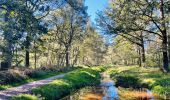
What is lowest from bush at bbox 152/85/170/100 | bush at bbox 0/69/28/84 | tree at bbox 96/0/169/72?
bush at bbox 152/85/170/100

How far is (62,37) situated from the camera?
76.9m

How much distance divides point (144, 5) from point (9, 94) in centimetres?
2489

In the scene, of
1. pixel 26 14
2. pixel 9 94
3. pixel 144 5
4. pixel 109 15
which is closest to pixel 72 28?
pixel 109 15

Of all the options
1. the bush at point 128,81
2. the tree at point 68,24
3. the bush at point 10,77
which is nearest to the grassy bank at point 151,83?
the bush at point 128,81

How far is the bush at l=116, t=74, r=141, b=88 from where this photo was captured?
1383 inches

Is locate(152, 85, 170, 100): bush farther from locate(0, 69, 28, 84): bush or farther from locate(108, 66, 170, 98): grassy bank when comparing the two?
locate(0, 69, 28, 84): bush

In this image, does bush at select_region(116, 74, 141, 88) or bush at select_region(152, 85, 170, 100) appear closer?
bush at select_region(152, 85, 170, 100)

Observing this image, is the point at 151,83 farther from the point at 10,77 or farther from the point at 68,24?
the point at 68,24

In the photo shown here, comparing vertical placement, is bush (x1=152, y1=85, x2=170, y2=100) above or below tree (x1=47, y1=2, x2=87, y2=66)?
below

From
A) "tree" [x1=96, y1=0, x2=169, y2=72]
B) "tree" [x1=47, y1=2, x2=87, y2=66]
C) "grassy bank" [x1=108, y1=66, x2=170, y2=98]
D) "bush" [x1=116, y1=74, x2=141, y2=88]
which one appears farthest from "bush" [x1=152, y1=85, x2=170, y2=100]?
"tree" [x1=47, y1=2, x2=87, y2=66]

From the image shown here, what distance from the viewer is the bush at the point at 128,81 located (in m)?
35.1

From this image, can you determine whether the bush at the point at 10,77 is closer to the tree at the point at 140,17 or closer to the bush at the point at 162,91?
the bush at the point at 162,91

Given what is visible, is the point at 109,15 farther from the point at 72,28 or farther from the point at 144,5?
the point at 72,28

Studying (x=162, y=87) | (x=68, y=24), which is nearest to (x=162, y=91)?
(x=162, y=87)
